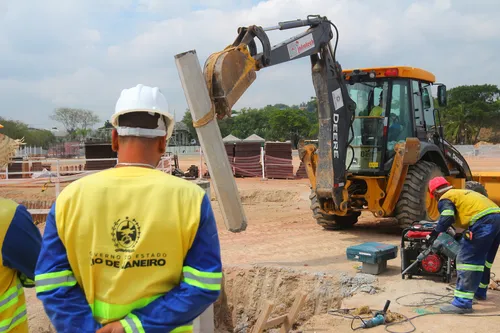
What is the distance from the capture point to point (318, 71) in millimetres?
9789

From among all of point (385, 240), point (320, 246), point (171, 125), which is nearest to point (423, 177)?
point (385, 240)

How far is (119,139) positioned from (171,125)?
25 cm

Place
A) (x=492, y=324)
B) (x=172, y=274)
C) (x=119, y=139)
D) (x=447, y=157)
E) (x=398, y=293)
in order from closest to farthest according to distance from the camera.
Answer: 1. (x=172, y=274)
2. (x=119, y=139)
3. (x=492, y=324)
4. (x=398, y=293)
5. (x=447, y=157)

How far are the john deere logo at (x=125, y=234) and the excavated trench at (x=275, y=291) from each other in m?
5.68

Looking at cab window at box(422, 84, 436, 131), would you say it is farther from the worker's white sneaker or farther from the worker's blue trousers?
the worker's white sneaker

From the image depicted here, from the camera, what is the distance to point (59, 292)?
6.53 feet

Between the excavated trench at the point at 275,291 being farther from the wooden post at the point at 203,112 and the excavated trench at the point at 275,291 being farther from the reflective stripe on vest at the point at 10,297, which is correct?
the reflective stripe on vest at the point at 10,297

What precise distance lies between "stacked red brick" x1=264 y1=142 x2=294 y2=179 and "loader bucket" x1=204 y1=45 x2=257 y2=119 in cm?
1652

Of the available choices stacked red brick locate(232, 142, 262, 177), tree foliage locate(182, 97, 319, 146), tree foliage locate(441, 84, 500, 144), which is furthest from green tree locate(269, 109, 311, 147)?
stacked red brick locate(232, 142, 262, 177)

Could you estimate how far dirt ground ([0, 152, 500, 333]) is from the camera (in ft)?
20.3

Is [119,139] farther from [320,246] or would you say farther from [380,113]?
[380,113]

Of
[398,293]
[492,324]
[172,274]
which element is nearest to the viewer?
[172,274]

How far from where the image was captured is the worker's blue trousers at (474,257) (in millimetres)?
6105

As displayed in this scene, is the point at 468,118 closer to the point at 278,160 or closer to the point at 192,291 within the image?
the point at 278,160
